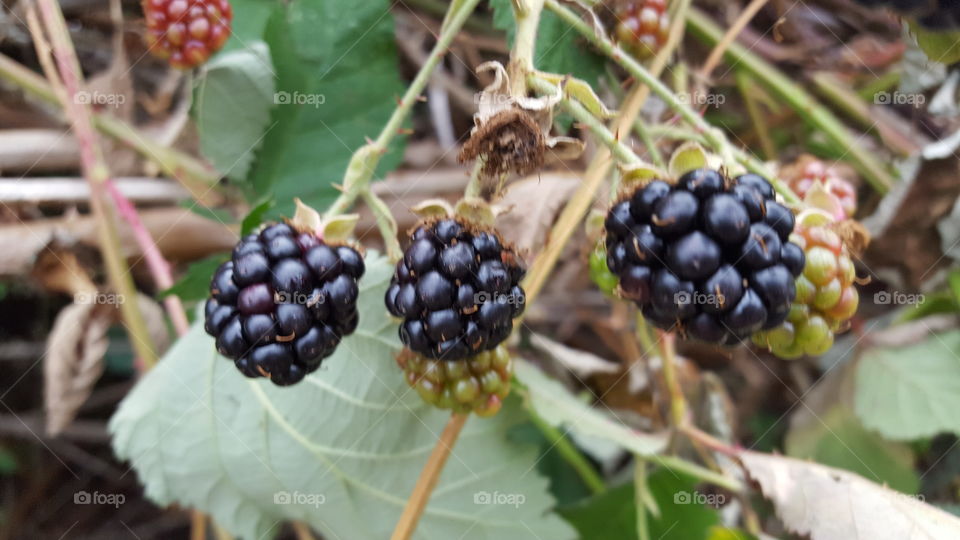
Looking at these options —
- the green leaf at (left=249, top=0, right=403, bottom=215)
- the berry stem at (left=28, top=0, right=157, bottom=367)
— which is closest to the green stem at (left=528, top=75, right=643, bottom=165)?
the green leaf at (left=249, top=0, right=403, bottom=215)

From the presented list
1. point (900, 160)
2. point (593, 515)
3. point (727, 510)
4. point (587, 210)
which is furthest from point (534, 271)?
point (900, 160)

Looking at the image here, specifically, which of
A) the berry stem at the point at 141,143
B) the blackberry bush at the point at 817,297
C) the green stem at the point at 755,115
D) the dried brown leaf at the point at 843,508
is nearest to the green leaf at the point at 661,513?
the dried brown leaf at the point at 843,508

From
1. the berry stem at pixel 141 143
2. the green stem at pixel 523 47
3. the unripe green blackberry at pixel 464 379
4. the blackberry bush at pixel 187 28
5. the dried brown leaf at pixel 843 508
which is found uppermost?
the green stem at pixel 523 47

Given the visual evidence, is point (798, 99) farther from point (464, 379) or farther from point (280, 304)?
point (280, 304)

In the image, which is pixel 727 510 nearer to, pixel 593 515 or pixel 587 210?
pixel 593 515

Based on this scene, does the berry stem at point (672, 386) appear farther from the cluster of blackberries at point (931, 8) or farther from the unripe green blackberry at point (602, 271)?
the cluster of blackberries at point (931, 8)
